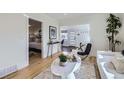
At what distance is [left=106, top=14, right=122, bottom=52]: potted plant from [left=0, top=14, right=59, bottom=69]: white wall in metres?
2.19

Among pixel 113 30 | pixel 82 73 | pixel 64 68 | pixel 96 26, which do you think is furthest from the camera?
pixel 113 30

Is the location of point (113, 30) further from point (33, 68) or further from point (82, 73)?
point (33, 68)

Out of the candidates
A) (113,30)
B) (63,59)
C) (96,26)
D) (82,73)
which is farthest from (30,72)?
(113,30)

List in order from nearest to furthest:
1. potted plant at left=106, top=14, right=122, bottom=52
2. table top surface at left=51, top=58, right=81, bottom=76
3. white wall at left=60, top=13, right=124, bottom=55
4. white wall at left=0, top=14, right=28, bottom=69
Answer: table top surface at left=51, top=58, right=81, bottom=76 → white wall at left=0, top=14, right=28, bottom=69 → white wall at left=60, top=13, right=124, bottom=55 → potted plant at left=106, top=14, right=122, bottom=52

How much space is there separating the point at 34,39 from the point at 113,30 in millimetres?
2494

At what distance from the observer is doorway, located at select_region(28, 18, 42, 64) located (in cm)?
344

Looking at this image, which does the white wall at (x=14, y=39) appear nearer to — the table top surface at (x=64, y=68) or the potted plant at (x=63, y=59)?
the table top surface at (x=64, y=68)

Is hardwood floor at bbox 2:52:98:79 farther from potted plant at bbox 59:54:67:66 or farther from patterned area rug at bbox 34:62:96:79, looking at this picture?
potted plant at bbox 59:54:67:66

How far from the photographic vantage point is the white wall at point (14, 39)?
256 centimetres

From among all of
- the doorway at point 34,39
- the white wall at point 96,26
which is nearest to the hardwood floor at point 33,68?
the doorway at point 34,39

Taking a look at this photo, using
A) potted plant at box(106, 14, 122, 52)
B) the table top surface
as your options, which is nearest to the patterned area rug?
the table top surface

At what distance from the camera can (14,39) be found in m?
2.89

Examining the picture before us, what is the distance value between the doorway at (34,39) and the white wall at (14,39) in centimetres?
15
